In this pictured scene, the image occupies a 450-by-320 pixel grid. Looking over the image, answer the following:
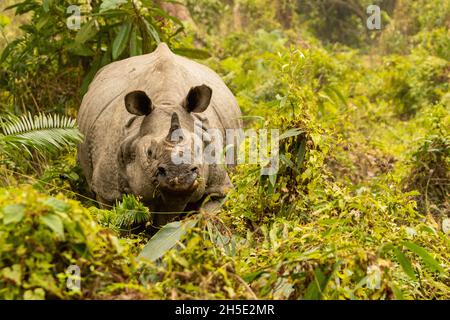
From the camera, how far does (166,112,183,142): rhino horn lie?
6.21 metres

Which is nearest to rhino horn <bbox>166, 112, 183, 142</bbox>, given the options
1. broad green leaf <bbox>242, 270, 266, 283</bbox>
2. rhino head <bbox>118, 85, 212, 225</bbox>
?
rhino head <bbox>118, 85, 212, 225</bbox>

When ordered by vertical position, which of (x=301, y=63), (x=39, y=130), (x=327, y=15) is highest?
(x=301, y=63)

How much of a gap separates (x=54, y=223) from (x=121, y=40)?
5.44 meters

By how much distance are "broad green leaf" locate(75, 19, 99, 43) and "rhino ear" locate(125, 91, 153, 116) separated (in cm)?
272

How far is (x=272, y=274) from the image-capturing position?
4.42 metres

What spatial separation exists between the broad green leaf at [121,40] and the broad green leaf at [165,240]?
405 centimetres

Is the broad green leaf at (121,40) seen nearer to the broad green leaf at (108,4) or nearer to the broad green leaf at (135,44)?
the broad green leaf at (135,44)

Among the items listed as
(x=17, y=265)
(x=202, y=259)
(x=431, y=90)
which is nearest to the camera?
(x=17, y=265)

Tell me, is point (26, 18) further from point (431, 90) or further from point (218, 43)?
point (431, 90)

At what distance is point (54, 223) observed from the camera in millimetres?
3877

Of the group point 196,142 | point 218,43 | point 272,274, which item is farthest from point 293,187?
point 218,43

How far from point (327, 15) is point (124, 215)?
46.7 feet

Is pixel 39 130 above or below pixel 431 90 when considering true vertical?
above

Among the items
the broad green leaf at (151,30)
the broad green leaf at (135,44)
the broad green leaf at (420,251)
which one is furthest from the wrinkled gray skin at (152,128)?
the broad green leaf at (420,251)
